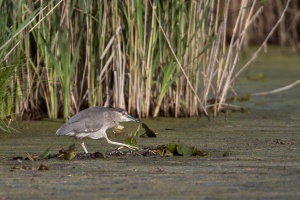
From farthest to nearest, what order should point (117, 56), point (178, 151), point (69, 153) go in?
point (117, 56) → point (178, 151) → point (69, 153)

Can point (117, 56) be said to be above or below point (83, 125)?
above

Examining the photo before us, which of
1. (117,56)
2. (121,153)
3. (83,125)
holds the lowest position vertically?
(121,153)

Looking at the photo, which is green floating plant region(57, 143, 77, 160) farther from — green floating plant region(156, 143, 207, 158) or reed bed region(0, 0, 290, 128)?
reed bed region(0, 0, 290, 128)

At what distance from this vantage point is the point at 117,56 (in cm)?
578

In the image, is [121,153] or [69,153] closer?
[69,153]

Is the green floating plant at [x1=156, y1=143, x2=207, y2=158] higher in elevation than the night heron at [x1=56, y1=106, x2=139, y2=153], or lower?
lower

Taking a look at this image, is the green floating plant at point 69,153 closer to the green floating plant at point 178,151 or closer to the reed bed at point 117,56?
the green floating plant at point 178,151

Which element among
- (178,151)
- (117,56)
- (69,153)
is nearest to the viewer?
(69,153)

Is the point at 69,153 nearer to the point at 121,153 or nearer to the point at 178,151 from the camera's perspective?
the point at 121,153

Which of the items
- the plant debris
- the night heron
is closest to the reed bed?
the night heron

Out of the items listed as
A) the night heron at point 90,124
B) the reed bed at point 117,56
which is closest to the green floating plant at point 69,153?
the night heron at point 90,124

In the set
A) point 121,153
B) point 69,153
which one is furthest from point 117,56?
point 69,153

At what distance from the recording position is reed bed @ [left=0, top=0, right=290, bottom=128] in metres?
Answer: 5.62

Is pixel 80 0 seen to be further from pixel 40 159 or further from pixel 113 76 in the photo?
pixel 40 159
